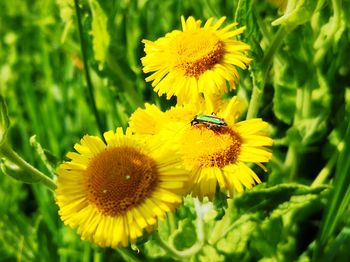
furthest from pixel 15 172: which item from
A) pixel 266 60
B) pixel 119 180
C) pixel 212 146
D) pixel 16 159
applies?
→ pixel 266 60

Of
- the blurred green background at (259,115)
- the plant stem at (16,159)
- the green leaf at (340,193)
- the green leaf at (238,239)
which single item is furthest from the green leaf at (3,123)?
the green leaf at (340,193)

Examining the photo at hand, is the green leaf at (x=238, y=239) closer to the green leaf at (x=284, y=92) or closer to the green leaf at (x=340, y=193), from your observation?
the green leaf at (x=340, y=193)

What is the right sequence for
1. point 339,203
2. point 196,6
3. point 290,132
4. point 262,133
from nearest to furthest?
point 262,133 < point 339,203 < point 290,132 < point 196,6

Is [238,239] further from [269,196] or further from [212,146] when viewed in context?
[212,146]

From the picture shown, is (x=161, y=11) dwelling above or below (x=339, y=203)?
above

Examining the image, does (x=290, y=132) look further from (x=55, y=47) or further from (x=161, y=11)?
(x=55, y=47)

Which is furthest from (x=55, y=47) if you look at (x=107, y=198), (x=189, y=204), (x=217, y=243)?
(x=107, y=198)

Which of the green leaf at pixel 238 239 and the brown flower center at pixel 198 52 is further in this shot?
the green leaf at pixel 238 239
